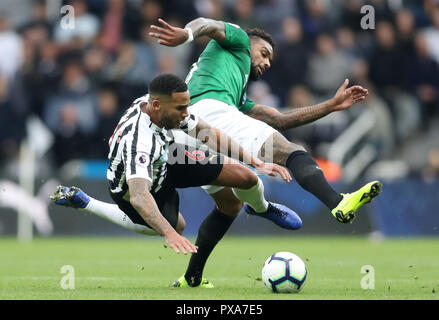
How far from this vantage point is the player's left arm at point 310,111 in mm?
8258

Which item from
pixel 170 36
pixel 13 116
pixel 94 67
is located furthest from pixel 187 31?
pixel 94 67

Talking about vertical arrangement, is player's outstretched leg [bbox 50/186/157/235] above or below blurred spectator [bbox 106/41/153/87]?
below

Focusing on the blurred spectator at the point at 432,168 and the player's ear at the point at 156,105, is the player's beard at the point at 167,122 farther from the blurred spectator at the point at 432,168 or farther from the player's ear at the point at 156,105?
the blurred spectator at the point at 432,168

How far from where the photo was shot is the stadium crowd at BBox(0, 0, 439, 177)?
604 inches

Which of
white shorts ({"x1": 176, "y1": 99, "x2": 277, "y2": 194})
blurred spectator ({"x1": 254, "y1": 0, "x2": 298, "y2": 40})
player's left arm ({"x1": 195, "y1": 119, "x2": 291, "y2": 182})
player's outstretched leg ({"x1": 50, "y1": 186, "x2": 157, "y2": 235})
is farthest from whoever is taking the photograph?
blurred spectator ({"x1": 254, "y1": 0, "x2": 298, "y2": 40})

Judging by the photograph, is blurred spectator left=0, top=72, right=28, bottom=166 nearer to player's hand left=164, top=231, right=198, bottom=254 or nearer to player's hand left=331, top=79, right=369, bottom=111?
player's hand left=331, top=79, right=369, bottom=111

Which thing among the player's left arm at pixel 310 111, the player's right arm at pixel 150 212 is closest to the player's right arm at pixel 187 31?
the player's left arm at pixel 310 111

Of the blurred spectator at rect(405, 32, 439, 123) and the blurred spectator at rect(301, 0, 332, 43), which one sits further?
the blurred spectator at rect(301, 0, 332, 43)

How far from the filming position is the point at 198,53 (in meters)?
15.5

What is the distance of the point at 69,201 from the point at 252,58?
7.49 feet

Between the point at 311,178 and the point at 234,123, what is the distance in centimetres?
97

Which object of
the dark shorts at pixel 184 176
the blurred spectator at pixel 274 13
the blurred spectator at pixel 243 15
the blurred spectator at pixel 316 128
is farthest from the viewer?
the blurred spectator at pixel 274 13

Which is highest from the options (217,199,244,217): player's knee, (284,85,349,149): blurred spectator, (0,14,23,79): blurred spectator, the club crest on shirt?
(0,14,23,79): blurred spectator

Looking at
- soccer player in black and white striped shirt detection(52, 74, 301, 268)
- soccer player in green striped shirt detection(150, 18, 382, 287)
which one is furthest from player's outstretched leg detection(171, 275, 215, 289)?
soccer player in black and white striped shirt detection(52, 74, 301, 268)
